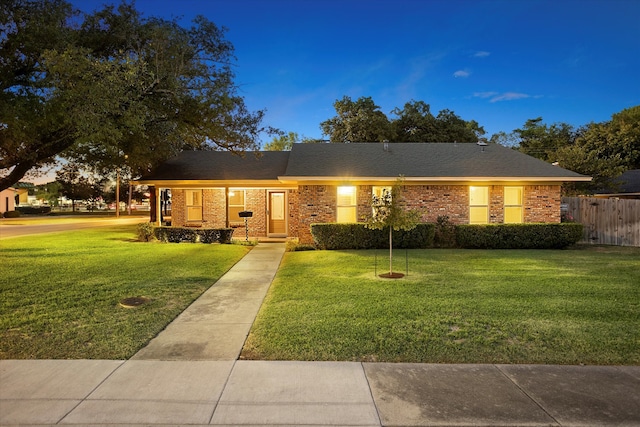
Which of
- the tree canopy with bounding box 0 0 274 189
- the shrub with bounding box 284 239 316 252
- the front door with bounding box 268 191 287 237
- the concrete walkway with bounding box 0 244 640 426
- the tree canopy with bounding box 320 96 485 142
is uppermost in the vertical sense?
the tree canopy with bounding box 320 96 485 142

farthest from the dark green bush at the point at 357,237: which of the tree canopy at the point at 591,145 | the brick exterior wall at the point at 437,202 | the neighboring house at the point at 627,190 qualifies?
the neighboring house at the point at 627,190

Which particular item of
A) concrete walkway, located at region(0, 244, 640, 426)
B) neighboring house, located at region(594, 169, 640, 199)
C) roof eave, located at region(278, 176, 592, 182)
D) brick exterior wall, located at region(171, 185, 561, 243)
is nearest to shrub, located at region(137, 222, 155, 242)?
brick exterior wall, located at region(171, 185, 561, 243)

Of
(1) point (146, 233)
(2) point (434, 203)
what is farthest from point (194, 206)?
(2) point (434, 203)

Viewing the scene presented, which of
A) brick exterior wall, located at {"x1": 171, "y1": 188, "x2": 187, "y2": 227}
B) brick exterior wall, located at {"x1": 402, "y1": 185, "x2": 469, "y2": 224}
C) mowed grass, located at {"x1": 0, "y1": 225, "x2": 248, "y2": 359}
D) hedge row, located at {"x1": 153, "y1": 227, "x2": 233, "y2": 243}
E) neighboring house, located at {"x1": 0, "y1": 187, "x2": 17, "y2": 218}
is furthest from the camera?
neighboring house, located at {"x1": 0, "y1": 187, "x2": 17, "y2": 218}

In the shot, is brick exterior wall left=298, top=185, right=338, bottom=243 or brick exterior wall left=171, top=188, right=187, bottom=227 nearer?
brick exterior wall left=298, top=185, right=338, bottom=243

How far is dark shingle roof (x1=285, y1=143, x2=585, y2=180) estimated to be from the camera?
1612 centimetres

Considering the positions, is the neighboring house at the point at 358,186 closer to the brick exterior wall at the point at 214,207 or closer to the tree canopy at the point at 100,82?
the brick exterior wall at the point at 214,207

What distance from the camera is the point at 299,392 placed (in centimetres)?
375

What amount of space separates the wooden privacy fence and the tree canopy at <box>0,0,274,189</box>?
1355 cm

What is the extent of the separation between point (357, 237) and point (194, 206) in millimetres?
8714

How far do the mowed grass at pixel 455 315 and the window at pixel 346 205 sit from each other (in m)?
5.72

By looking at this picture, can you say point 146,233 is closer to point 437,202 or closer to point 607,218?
point 437,202

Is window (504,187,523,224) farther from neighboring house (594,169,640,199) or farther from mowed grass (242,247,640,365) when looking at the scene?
neighboring house (594,169,640,199)

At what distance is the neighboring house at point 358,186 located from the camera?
1614 cm
